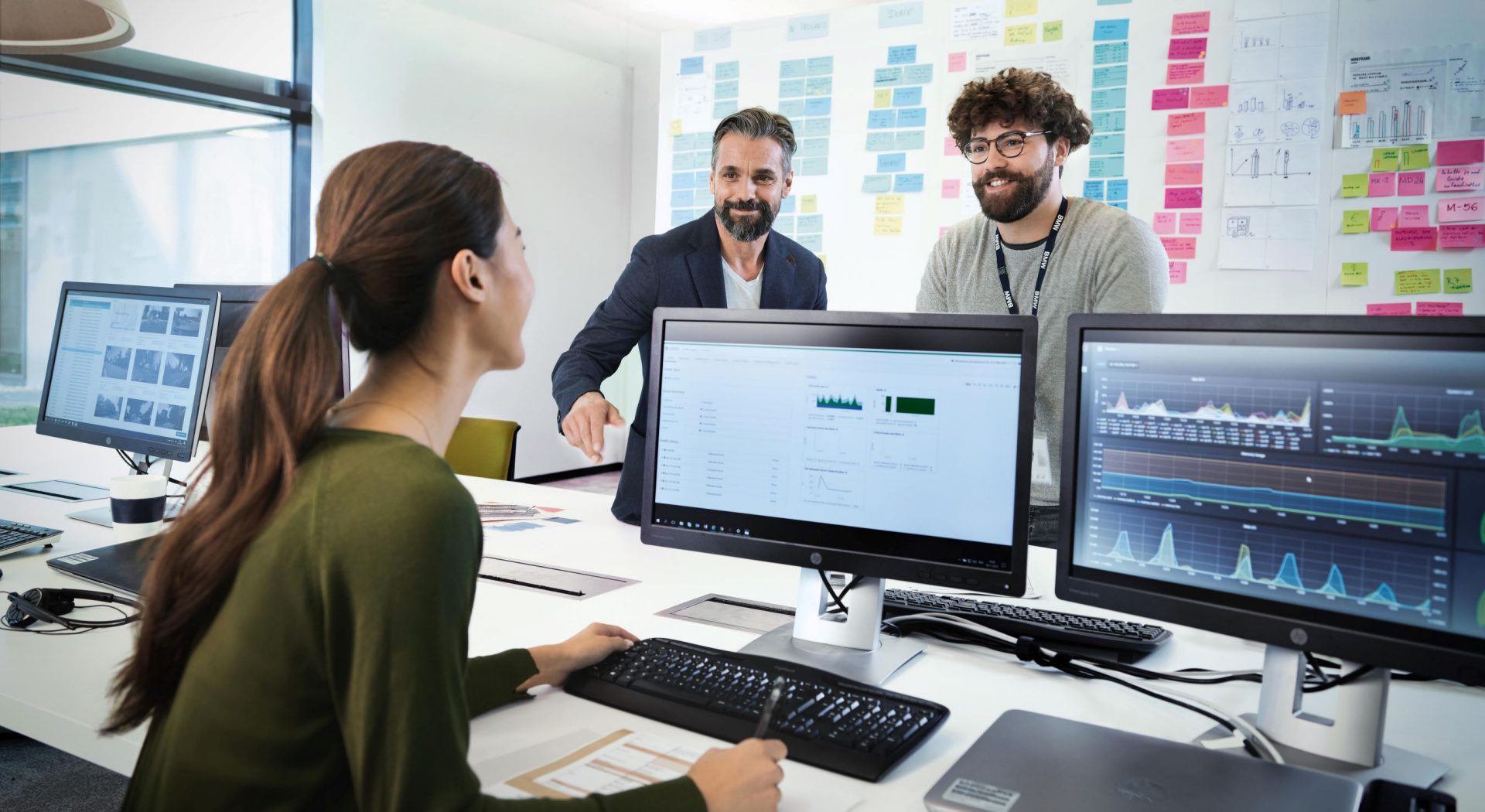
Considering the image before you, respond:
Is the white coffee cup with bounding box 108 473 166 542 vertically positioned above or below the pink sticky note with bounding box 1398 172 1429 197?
below

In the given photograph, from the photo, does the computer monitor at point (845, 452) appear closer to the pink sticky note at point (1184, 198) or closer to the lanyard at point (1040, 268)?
the lanyard at point (1040, 268)

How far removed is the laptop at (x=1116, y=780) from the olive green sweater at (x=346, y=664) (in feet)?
0.91

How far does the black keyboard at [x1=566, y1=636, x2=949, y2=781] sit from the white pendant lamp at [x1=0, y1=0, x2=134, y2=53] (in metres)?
1.71

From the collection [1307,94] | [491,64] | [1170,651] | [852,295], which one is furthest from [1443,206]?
[491,64]

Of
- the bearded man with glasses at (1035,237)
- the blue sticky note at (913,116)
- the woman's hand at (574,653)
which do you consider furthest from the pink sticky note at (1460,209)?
the woman's hand at (574,653)

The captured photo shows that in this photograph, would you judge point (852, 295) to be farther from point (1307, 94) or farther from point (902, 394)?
point (902, 394)

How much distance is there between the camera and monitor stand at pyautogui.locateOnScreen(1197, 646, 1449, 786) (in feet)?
3.29

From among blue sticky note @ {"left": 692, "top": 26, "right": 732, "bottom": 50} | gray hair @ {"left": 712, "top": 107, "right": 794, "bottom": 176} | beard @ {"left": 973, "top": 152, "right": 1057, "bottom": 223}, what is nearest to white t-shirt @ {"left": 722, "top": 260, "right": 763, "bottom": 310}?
gray hair @ {"left": 712, "top": 107, "right": 794, "bottom": 176}

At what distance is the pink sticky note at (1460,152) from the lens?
10.4 feet

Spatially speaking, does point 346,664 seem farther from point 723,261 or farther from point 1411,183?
point 1411,183

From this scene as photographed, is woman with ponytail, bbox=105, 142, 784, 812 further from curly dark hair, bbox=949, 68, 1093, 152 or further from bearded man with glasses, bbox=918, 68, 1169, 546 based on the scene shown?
curly dark hair, bbox=949, 68, 1093, 152

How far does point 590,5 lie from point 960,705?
5.67m

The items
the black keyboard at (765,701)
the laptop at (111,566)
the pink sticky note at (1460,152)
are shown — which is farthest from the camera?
the pink sticky note at (1460,152)

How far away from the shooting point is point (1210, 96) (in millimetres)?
3576
